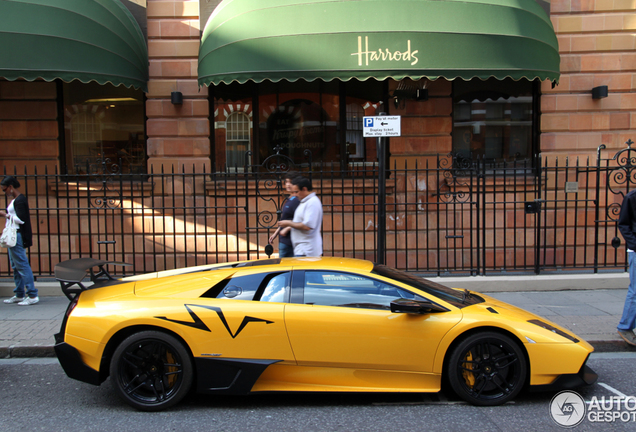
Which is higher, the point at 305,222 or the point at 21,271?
the point at 305,222

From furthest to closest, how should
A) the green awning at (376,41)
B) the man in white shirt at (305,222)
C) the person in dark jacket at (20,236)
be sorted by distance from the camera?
1. the green awning at (376,41)
2. the person in dark jacket at (20,236)
3. the man in white shirt at (305,222)

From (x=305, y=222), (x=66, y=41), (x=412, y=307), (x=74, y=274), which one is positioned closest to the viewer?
(x=412, y=307)

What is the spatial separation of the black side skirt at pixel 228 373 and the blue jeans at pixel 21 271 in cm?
466

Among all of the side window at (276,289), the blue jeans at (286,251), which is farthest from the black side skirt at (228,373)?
the blue jeans at (286,251)

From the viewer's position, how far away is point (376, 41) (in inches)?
302

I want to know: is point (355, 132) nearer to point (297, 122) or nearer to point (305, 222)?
point (297, 122)

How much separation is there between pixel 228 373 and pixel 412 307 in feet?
5.10

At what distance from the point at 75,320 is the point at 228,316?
1260 mm

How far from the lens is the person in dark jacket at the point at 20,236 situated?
22.9 feet

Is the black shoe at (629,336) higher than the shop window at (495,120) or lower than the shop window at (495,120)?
lower

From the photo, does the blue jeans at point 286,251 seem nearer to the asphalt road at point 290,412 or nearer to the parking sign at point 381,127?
the parking sign at point 381,127

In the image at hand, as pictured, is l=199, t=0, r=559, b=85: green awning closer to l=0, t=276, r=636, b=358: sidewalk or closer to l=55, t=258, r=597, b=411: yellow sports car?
l=0, t=276, r=636, b=358: sidewalk

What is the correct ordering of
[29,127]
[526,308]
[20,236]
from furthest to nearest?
1. [29,127]
2. [20,236]
3. [526,308]

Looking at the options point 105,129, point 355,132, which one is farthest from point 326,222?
point 105,129
